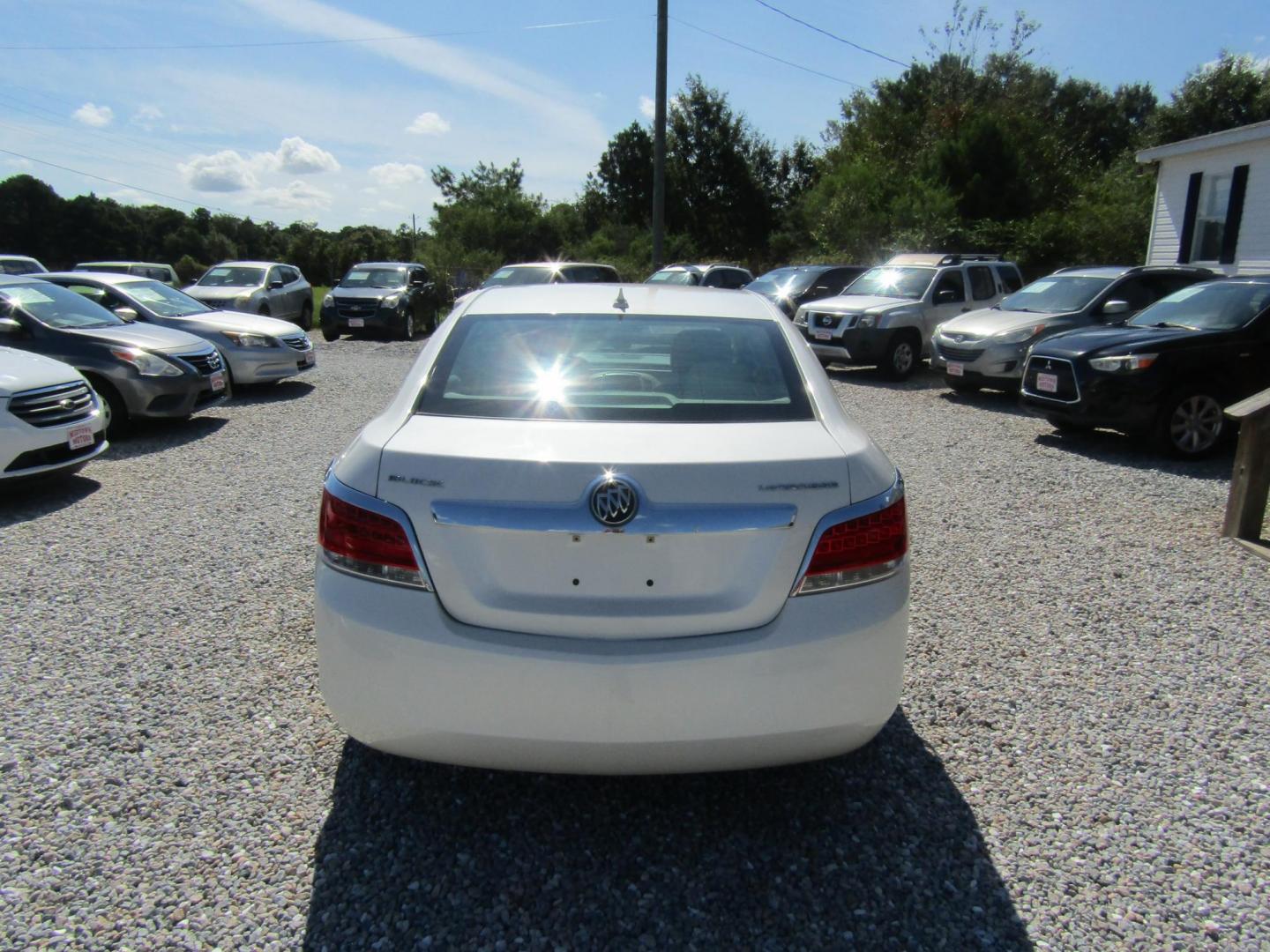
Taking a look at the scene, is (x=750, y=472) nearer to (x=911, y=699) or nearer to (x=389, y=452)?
(x=389, y=452)

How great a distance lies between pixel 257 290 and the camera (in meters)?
18.0

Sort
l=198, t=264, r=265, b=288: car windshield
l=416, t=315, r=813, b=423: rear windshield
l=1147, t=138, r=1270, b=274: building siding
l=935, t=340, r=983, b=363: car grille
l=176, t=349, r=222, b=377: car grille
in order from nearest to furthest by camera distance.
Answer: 1. l=416, t=315, r=813, b=423: rear windshield
2. l=176, t=349, r=222, b=377: car grille
3. l=935, t=340, r=983, b=363: car grille
4. l=1147, t=138, r=1270, b=274: building siding
5. l=198, t=264, r=265, b=288: car windshield

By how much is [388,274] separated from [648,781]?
1919 cm

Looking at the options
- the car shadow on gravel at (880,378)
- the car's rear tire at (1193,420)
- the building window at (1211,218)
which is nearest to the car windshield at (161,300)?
the car shadow on gravel at (880,378)

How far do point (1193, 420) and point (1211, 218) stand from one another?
36.8 ft

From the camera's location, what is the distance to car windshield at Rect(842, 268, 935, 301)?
14.1 meters

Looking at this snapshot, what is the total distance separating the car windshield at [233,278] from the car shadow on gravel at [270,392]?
665cm

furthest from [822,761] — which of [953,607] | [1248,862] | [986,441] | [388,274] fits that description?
[388,274]

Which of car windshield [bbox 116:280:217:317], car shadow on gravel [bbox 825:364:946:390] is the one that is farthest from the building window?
car windshield [bbox 116:280:217:317]

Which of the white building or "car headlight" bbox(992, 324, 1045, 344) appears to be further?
the white building

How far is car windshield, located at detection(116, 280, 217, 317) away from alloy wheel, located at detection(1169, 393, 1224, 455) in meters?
11.1

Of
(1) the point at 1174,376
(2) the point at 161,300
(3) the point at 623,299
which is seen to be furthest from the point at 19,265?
(1) the point at 1174,376

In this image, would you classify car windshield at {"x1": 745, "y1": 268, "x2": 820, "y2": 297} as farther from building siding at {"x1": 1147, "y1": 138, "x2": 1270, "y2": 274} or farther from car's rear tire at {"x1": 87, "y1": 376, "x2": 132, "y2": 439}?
car's rear tire at {"x1": 87, "y1": 376, "x2": 132, "y2": 439}

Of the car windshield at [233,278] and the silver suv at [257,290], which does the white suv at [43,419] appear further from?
the car windshield at [233,278]
